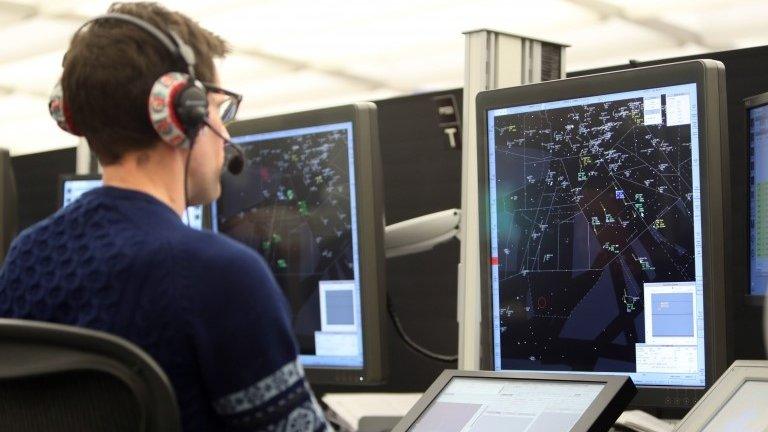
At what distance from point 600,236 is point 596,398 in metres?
0.28

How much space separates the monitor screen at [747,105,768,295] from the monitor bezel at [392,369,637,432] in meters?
0.33

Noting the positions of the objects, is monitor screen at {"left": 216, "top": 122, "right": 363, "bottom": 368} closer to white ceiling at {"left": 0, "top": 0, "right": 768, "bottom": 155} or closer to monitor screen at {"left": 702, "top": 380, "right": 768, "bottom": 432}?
monitor screen at {"left": 702, "top": 380, "right": 768, "bottom": 432}

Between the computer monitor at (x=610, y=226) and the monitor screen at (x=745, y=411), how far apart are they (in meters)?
0.19

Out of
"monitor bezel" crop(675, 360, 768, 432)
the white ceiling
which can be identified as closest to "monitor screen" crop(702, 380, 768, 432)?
"monitor bezel" crop(675, 360, 768, 432)

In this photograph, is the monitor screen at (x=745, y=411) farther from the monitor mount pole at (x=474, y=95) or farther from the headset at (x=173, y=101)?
the headset at (x=173, y=101)

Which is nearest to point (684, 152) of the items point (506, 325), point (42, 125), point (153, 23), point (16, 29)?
point (506, 325)

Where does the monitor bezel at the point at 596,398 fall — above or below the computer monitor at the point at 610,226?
below

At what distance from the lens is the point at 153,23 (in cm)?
100

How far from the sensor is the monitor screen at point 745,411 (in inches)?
39.0

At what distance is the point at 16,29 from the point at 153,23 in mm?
5376

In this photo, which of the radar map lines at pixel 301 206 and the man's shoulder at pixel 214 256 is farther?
the radar map lines at pixel 301 206

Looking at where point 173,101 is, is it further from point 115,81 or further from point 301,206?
point 301,206

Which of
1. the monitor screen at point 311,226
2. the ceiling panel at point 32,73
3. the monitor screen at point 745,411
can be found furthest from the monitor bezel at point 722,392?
the ceiling panel at point 32,73

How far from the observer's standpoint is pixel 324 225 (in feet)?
5.59
